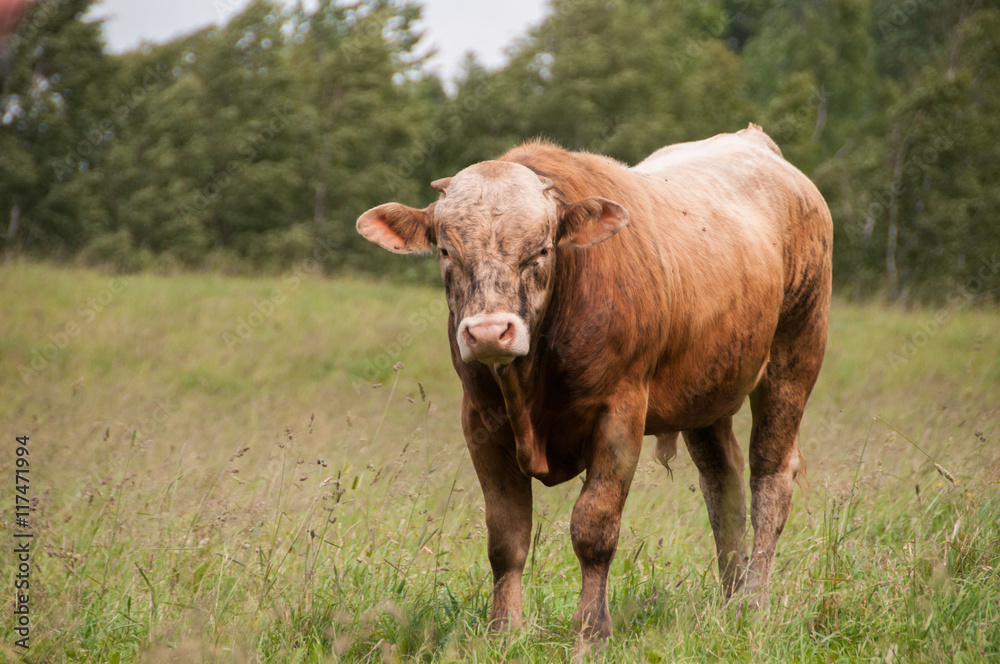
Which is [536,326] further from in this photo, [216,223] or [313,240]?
[216,223]

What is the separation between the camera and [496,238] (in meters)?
2.82

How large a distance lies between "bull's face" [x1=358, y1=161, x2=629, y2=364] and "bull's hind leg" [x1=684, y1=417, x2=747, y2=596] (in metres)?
1.81

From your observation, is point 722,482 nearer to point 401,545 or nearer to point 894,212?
point 401,545

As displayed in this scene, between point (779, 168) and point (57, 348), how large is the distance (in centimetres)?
874

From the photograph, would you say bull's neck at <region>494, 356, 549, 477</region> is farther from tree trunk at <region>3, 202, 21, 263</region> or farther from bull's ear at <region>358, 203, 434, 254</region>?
tree trunk at <region>3, 202, 21, 263</region>

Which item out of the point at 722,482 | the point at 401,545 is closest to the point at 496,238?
the point at 401,545

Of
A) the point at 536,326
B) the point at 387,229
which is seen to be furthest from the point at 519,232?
the point at 387,229

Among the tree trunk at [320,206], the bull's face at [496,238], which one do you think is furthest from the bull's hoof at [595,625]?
the tree trunk at [320,206]

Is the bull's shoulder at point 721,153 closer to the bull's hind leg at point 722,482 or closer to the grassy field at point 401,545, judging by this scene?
the bull's hind leg at point 722,482

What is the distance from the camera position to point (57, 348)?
32.8 ft

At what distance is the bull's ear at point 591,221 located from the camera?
299cm

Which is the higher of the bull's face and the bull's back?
the bull's face

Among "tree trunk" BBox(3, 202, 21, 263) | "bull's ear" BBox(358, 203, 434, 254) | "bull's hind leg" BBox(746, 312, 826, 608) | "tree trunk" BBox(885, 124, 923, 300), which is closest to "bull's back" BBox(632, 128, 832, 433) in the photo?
"bull's hind leg" BBox(746, 312, 826, 608)

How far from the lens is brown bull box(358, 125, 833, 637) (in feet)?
9.41
